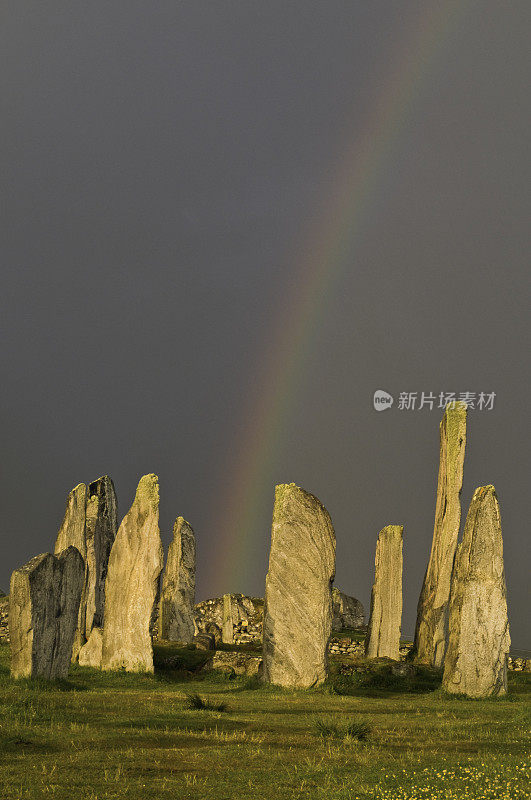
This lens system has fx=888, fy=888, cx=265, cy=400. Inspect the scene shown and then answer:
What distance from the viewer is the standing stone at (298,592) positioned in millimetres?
24188

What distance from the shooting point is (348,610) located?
2201 inches

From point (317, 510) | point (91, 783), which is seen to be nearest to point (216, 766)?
point (91, 783)

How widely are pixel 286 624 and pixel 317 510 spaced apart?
330 centimetres

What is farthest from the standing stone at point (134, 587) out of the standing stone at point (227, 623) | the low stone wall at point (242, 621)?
the standing stone at point (227, 623)

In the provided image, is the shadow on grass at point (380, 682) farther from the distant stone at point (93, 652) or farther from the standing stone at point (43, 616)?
the distant stone at point (93, 652)

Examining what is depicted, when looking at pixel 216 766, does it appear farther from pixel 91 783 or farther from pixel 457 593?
pixel 457 593

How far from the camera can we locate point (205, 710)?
1856 centimetres

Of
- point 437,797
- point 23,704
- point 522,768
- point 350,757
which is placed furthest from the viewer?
point 23,704

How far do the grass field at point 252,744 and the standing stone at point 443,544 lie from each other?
10.9 m

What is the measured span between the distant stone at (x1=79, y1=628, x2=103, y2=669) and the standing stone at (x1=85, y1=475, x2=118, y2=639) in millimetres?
4664

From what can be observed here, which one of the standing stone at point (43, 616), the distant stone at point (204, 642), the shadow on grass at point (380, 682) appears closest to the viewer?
the standing stone at point (43, 616)

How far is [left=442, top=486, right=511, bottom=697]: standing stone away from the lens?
2422cm

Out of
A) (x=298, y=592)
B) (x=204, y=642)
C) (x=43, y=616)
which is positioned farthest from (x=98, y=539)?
(x=43, y=616)

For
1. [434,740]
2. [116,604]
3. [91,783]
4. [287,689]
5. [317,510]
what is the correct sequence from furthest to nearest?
[116,604] → [317,510] → [287,689] → [434,740] → [91,783]
